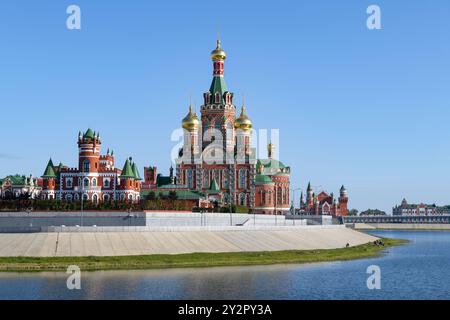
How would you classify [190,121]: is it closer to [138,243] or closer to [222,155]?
[222,155]

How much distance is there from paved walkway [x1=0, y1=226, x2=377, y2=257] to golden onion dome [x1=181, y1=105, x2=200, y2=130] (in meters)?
45.9

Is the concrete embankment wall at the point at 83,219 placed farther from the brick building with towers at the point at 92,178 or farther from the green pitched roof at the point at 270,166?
the green pitched roof at the point at 270,166

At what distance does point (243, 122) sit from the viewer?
132875mm

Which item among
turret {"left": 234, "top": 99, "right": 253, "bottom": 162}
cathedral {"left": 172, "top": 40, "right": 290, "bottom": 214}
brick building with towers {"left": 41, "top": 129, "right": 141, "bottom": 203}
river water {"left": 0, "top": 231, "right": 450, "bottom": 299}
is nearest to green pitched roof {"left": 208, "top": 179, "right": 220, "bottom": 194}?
cathedral {"left": 172, "top": 40, "right": 290, "bottom": 214}

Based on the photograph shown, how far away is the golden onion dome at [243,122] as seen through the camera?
133 metres

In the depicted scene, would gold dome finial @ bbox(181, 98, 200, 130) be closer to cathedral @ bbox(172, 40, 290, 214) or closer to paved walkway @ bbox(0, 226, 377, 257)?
cathedral @ bbox(172, 40, 290, 214)

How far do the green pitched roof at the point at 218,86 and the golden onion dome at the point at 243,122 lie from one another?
5494 millimetres

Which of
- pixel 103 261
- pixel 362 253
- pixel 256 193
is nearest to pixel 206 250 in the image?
pixel 103 261

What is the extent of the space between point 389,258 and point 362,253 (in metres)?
5.42

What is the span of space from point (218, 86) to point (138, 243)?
217 ft

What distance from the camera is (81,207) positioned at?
83.4 meters
